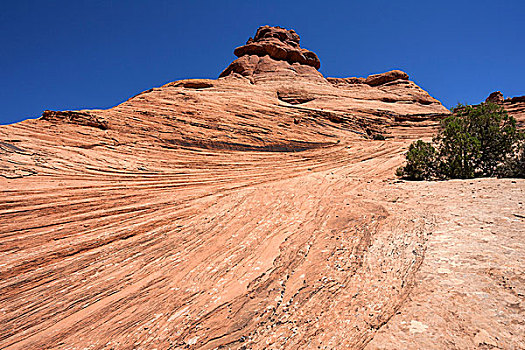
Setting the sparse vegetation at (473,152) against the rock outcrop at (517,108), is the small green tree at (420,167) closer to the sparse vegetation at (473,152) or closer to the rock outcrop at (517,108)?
the sparse vegetation at (473,152)

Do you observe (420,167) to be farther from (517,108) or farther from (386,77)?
(386,77)

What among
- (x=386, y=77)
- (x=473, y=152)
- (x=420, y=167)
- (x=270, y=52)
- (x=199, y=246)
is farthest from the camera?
(x=386, y=77)

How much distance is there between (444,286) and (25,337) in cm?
566

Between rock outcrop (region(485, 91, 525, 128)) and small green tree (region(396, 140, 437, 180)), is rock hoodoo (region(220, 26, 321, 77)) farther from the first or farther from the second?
small green tree (region(396, 140, 437, 180))

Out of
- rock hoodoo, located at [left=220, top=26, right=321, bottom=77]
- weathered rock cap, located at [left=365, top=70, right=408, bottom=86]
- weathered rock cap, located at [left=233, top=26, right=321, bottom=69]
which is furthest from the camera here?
weathered rock cap, located at [left=233, top=26, right=321, bottom=69]

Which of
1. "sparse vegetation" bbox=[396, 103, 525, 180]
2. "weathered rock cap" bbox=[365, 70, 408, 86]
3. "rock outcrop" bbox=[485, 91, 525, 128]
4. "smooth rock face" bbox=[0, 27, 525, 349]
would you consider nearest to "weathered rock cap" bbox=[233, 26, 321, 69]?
"weathered rock cap" bbox=[365, 70, 408, 86]

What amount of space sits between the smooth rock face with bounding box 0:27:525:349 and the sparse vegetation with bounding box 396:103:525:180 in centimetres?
170

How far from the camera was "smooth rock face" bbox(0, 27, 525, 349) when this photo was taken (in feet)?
10.2

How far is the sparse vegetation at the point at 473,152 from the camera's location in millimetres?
10594

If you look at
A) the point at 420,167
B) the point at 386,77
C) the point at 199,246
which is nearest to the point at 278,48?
the point at 386,77

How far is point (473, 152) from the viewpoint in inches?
427

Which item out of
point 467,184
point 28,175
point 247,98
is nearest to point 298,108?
point 247,98

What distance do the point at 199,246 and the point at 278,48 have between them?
45475 mm

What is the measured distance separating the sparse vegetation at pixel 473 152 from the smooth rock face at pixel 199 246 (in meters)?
1.70
